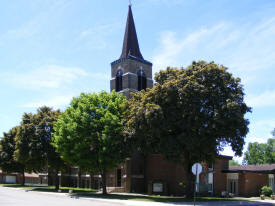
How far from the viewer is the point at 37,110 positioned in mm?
49094

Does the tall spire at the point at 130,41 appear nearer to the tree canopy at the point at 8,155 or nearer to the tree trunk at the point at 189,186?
the tree canopy at the point at 8,155

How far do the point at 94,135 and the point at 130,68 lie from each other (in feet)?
58.9

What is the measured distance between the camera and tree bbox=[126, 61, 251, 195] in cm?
2936

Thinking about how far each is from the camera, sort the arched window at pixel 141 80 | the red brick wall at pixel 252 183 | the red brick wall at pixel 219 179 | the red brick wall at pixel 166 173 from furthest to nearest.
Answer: the arched window at pixel 141 80 < the red brick wall at pixel 219 179 < the red brick wall at pixel 252 183 < the red brick wall at pixel 166 173

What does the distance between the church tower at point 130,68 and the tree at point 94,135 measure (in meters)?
12.1

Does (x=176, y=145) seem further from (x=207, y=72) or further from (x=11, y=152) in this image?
(x=11, y=152)

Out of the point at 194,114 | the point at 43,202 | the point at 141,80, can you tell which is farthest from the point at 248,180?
the point at 43,202

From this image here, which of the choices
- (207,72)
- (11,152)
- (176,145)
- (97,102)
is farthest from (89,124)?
(11,152)

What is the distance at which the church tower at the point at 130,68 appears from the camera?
164 ft

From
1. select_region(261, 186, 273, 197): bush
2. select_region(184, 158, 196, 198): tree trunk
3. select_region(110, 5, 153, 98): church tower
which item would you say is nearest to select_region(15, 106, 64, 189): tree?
select_region(110, 5, 153, 98): church tower

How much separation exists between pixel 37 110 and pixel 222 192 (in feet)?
94.8

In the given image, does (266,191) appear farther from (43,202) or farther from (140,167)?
(43,202)

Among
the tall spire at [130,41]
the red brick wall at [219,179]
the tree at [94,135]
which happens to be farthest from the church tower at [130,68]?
the red brick wall at [219,179]

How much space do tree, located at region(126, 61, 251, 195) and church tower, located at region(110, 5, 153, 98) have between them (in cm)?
1780
